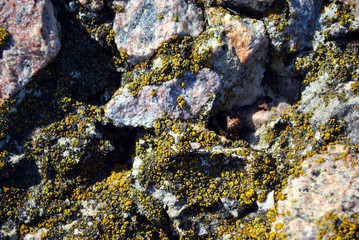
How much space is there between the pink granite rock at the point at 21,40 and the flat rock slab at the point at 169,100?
6.78ft

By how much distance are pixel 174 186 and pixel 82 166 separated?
2.23 metres

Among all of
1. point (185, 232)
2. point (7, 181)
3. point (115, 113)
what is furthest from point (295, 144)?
point (7, 181)

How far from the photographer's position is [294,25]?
20.7 ft

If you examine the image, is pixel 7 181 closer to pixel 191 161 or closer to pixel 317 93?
pixel 191 161

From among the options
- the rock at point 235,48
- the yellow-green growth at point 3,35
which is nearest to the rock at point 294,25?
the rock at point 235,48

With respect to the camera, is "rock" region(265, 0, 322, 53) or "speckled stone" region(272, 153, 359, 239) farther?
"rock" region(265, 0, 322, 53)

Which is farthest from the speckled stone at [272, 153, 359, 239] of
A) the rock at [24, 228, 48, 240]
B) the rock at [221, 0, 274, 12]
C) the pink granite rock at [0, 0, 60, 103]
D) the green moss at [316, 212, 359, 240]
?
the pink granite rock at [0, 0, 60, 103]

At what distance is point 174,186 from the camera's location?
241 inches

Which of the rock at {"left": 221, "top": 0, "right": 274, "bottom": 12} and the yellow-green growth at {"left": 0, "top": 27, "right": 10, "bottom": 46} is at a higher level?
the yellow-green growth at {"left": 0, "top": 27, "right": 10, "bottom": 46}

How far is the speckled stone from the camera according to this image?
5.08 meters

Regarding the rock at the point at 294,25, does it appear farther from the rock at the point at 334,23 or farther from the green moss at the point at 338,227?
the green moss at the point at 338,227

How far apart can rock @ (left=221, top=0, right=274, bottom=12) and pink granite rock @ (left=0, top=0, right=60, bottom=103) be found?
4135 millimetres

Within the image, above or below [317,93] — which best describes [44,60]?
above

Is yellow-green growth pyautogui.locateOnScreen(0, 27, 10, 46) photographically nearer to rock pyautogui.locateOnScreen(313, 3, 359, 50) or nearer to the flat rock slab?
the flat rock slab
